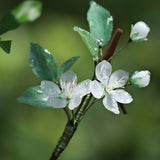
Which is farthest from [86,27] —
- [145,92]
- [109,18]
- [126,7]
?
[109,18]

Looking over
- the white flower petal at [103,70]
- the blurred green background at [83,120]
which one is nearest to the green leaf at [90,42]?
the white flower petal at [103,70]

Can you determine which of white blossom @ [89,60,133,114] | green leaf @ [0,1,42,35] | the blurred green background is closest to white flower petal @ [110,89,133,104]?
white blossom @ [89,60,133,114]

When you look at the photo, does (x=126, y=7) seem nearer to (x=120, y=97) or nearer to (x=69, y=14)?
(x=69, y=14)

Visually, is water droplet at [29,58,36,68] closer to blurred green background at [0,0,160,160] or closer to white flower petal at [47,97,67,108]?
white flower petal at [47,97,67,108]

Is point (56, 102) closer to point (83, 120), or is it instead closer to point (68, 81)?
point (68, 81)

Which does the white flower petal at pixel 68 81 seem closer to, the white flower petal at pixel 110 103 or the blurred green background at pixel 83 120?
the white flower petal at pixel 110 103
